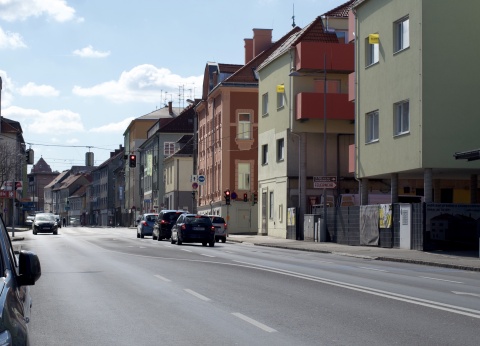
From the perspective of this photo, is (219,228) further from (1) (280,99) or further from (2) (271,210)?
(1) (280,99)

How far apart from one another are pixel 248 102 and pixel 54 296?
5876 centimetres

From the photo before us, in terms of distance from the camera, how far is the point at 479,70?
116ft

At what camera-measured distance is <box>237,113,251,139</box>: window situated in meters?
72.7

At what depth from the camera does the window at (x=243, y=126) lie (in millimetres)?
72688

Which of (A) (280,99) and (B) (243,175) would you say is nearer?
(A) (280,99)

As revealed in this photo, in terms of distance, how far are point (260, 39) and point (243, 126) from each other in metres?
9.23

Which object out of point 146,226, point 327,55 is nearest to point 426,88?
point 327,55

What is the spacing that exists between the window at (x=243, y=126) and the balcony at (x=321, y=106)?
21508mm

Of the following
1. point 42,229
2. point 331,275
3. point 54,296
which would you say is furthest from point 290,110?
point 54,296

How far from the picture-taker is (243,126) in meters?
72.9

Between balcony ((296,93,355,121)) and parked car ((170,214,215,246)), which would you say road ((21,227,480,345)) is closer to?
A: parked car ((170,214,215,246))

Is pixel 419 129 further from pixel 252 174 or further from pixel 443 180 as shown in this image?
pixel 252 174

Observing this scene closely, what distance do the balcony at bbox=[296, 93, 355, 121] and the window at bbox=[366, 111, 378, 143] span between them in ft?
30.7

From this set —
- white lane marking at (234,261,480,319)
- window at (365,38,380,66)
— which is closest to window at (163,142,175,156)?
window at (365,38,380,66)
